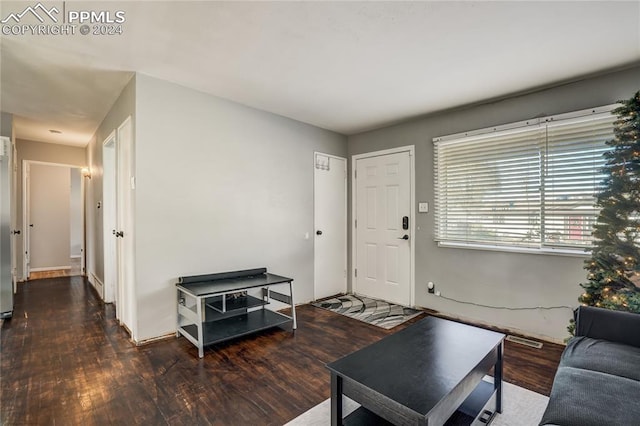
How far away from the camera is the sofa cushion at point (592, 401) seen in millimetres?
1174

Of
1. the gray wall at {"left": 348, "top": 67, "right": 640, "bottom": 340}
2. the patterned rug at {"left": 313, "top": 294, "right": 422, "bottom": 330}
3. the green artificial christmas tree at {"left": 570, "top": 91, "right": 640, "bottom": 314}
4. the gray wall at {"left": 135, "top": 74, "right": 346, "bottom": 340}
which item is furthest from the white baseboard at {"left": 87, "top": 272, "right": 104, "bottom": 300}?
the green artificial christmas tree at {"left": 570, "top": 91, "right": 640, "bottom": 314}

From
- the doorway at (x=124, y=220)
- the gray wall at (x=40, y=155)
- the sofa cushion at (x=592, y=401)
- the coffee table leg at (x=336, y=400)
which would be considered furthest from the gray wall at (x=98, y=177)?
the sofa cushion at (x=592, y=401)

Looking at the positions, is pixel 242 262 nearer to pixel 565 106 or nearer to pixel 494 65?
pixel 494 65

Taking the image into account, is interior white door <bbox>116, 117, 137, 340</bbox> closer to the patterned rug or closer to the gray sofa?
the patterned rug

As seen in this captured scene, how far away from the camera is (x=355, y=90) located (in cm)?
312

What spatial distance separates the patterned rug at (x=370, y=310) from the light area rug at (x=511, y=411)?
4.57ft

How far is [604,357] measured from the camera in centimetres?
164

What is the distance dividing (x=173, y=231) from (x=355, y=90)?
2.36 m

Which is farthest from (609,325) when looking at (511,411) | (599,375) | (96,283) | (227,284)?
(96,283)

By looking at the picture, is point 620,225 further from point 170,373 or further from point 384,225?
point 170,373

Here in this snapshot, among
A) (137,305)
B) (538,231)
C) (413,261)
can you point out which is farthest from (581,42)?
(137,305)

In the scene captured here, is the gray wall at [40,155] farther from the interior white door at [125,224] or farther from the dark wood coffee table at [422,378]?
the dark wood coffee table at [422,378]

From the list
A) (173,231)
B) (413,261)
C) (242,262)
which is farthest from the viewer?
(413,261)

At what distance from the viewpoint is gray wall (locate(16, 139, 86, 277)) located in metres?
5.28
